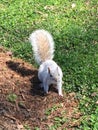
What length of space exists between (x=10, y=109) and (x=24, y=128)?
0.35m

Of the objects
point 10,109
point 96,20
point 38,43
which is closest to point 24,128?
point 10,109

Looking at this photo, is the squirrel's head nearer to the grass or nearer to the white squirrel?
the white squirrel

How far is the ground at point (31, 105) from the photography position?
4.95 m

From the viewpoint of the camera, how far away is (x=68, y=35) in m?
6.60

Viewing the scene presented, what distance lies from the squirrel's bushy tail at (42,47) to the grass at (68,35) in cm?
38

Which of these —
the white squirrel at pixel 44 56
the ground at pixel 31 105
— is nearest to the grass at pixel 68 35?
the ground at pixel 31 105

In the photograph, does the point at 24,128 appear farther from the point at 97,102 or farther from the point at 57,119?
the point at 97,102

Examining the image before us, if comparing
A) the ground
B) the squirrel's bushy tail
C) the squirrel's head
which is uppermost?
the squirrel's bushy tail

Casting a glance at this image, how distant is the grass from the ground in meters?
0.17

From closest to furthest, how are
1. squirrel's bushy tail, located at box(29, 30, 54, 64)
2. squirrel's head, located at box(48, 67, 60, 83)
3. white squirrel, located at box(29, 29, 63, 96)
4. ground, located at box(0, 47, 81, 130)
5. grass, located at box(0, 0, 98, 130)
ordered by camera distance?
ground, located at box(0, 47, 81, 130) → squirrel's head, located at box(48, 67, 60, 83) → white squirrel, located at box(29, 29, 63, 96) → grass, located at box(0, 0, 98, 130) → squirrel's bushy tail, located at box(29, 30, 54, 64)

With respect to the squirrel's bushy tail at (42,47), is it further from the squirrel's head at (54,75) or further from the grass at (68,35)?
the squirrel's head at (54,75)

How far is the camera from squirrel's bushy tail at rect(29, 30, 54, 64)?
219 inches

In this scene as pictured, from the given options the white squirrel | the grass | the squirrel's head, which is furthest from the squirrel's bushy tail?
the squirrel's head

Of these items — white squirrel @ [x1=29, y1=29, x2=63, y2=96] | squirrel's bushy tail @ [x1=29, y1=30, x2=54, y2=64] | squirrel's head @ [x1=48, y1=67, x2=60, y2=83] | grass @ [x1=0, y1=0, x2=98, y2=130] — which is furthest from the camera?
squirrel's bushy tail @ [x1=29, y1=30, x2=54, y2=64]
